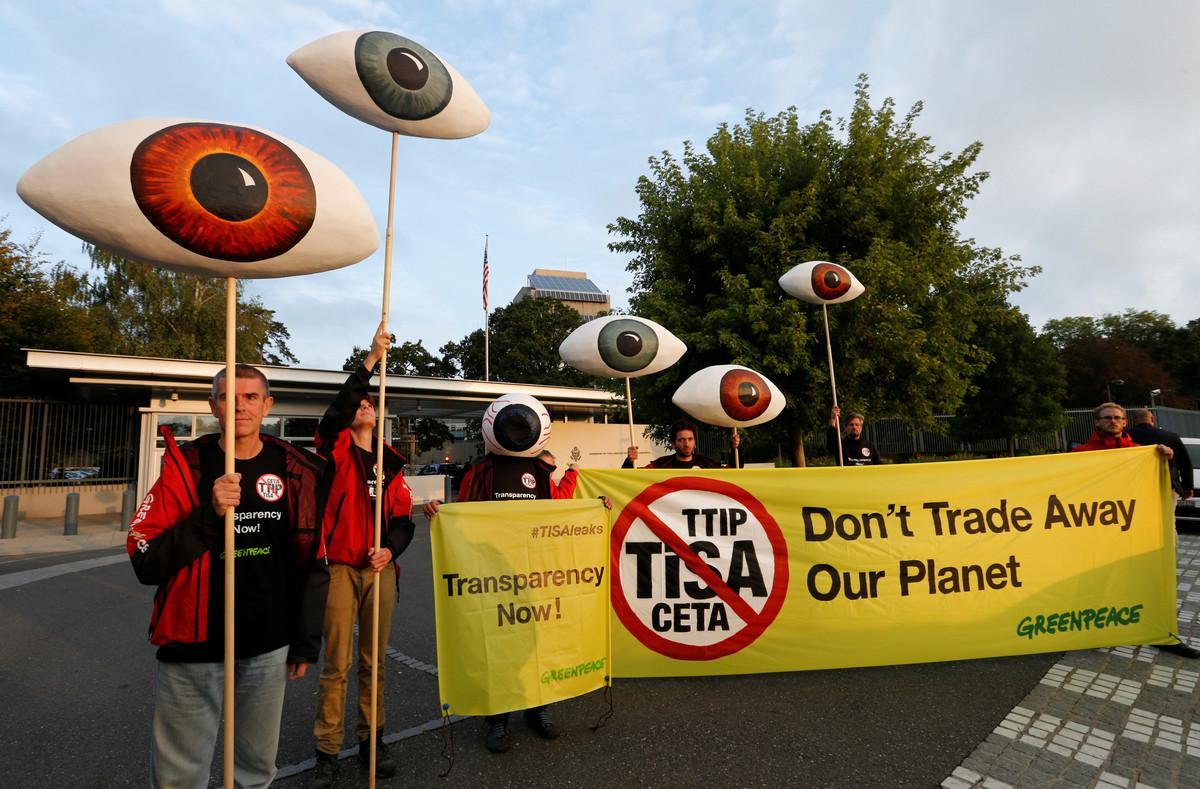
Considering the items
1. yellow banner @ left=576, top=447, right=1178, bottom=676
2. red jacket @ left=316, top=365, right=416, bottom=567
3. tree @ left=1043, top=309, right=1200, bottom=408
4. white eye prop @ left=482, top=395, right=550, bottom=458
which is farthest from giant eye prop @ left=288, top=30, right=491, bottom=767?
tree @ left=1043, top=309, right=1200, bottom=408

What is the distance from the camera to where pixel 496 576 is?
3191 mm

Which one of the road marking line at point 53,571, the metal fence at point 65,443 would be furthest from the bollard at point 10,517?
the metal fence at point 65,443

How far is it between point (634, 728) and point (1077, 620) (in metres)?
3.27

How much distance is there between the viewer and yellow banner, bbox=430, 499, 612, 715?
307 centimetres

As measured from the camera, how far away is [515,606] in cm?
321

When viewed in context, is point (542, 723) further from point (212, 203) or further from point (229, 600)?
point (212, 203)

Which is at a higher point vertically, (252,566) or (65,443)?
(65,443)

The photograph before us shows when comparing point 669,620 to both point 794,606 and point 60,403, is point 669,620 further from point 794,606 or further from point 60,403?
point 60,403

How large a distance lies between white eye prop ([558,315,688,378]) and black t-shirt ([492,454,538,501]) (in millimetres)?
1651

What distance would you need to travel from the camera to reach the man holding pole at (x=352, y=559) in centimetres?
285

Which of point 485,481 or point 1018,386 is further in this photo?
point 1018,386

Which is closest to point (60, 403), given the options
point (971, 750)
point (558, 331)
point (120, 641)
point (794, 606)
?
point (120, 641)

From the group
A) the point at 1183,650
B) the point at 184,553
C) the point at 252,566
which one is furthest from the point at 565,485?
the point at 1183,650

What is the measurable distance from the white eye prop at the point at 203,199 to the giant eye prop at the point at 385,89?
23.5 inches
